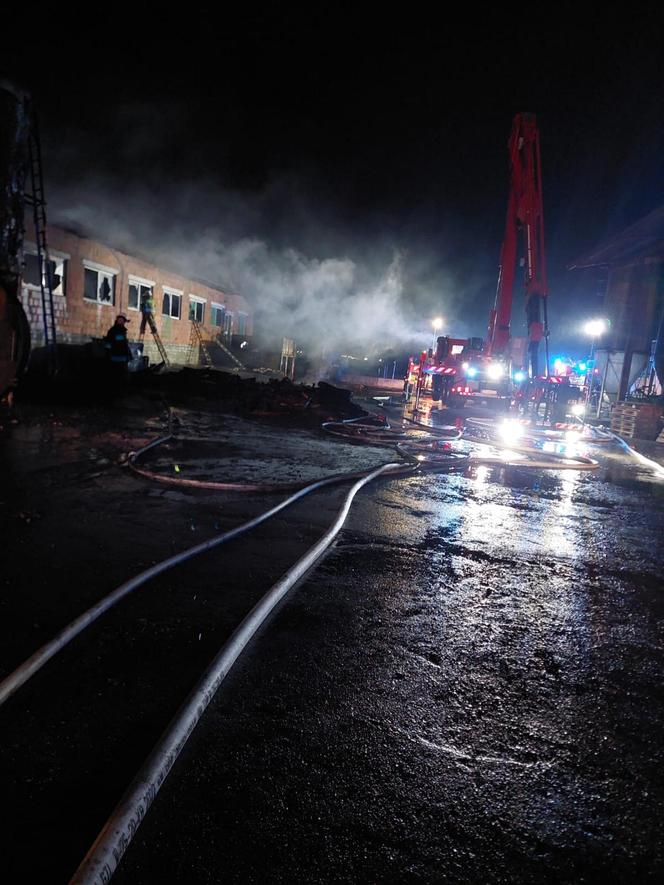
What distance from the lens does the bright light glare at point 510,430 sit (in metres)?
10.5

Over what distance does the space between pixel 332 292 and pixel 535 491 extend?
89.2 feet

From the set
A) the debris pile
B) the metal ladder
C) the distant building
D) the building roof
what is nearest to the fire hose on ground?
the debris pile

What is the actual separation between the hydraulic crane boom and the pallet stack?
8.46ft

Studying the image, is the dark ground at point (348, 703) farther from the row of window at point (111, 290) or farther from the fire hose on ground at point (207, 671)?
the row of window at point (111, 290)

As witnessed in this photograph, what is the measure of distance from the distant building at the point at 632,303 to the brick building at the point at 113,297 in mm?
18131

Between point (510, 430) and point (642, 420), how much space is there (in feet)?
13.8

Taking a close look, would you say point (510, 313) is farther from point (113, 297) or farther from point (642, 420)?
point (113, 297)

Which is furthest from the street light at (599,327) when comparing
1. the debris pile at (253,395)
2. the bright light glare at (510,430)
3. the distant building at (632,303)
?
the debris pile at (253,395)

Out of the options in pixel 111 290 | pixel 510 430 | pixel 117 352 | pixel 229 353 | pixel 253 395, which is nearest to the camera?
pixel 510 430

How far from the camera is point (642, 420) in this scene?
42.9 ft

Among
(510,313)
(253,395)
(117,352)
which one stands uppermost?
(510,313)

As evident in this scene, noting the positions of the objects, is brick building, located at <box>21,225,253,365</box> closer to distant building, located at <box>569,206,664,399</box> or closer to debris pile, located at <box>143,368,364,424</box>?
debris pile, located at <box>143,368,364,424</box>

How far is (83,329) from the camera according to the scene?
1664cm

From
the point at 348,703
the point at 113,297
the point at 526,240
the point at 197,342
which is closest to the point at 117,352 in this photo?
the point at 113,297
